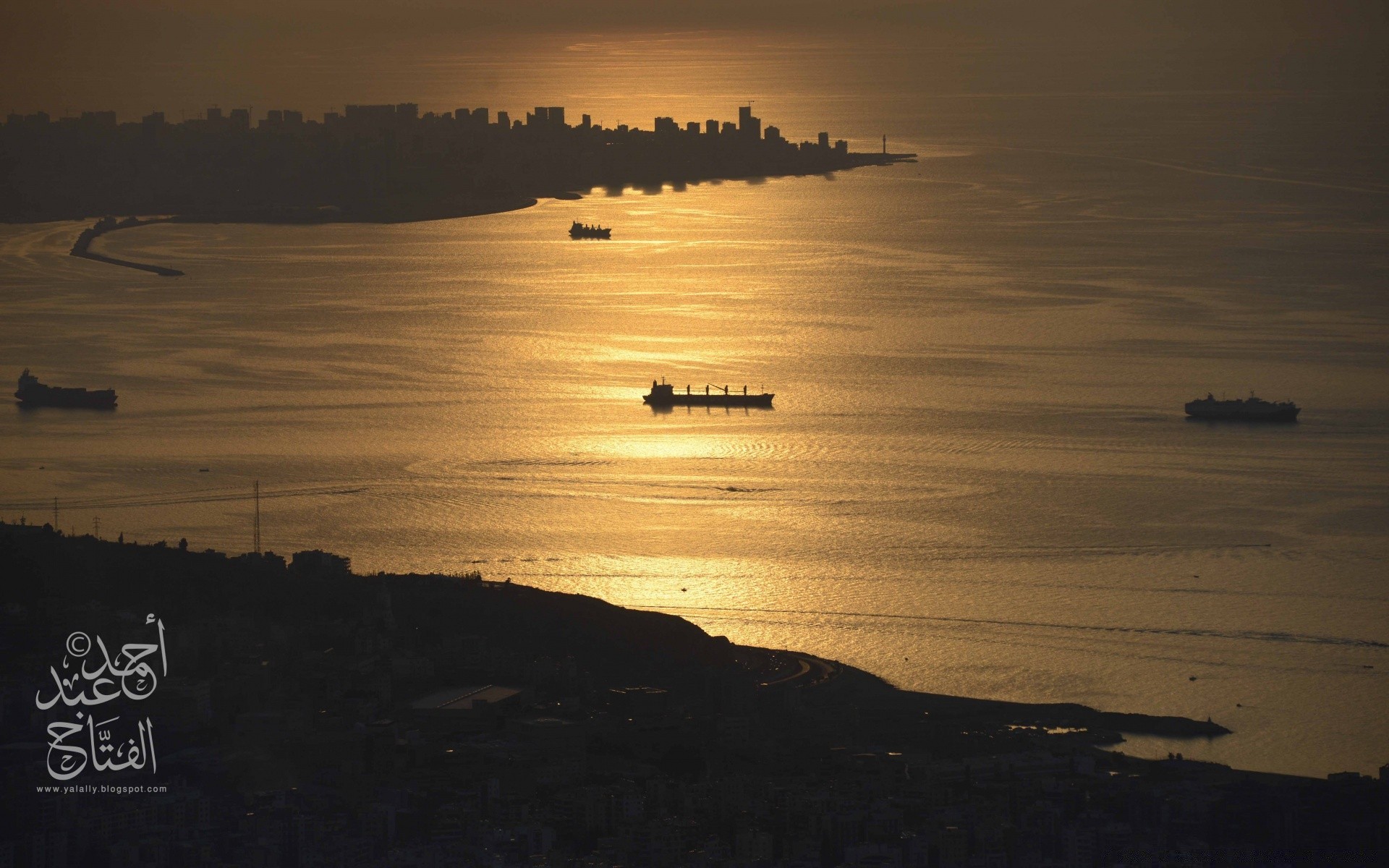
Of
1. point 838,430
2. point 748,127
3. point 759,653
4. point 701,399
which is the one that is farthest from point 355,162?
point 759,653

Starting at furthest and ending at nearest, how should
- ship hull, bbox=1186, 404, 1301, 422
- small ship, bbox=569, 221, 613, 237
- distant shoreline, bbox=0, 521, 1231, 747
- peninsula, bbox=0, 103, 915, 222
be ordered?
peninsula, bbox=0, 103, 915, 222, small ship, bbox=569, 221, 613, 237, ship hull, bbox=1186, 404, 1301, 422, distant shoreline, bbox=0, 521, 1231, 747

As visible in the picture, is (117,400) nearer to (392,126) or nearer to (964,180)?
(964,180)

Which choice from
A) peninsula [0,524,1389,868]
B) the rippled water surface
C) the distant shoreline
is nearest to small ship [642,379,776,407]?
the rippled water surface

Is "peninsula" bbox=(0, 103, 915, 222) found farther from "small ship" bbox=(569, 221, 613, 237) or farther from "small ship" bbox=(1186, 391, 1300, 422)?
"small ship" bbox=(1186, 391, 1300, 422)

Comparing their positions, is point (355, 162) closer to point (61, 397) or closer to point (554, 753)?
point (61, 397)

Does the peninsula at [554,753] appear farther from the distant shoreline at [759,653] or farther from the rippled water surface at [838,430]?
the rippled water surface at [838,430]

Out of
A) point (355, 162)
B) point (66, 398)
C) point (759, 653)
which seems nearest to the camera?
point (759, 653)
